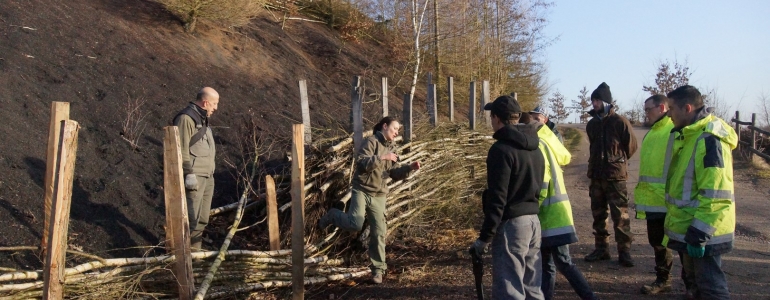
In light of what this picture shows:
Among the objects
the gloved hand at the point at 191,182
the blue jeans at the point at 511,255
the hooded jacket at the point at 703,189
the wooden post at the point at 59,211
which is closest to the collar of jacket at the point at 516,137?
the blue jeans at the point at 511,255

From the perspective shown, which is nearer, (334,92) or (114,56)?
(114,56)

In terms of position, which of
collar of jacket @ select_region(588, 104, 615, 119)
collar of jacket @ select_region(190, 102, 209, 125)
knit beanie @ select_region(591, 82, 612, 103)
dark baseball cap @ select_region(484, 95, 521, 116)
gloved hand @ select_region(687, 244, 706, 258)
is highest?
knit beanie @ select_region(591, 82, 612, 103)

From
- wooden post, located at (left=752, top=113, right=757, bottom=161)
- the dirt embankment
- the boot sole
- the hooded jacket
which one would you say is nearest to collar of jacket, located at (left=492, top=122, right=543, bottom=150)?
the hooded jacket

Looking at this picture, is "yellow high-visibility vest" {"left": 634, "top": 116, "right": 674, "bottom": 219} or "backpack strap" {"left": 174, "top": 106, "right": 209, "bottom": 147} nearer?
"yellow high-visibility vest" {"left": 634, "top": 116, "right": 674, "bottom": 219}

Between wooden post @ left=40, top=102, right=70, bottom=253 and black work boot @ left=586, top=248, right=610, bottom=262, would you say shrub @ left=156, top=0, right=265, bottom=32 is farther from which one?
black work boot @ left=586, top=248, right=610, bottom=262

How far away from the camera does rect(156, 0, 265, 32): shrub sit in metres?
10.9

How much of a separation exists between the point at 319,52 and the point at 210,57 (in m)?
4.51

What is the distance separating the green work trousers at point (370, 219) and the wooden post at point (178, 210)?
4.95ft

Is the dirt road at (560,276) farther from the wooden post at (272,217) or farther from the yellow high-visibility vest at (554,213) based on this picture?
the yellow high-visibility vest at (554,213)

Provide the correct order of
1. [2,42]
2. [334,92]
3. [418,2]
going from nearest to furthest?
[2,42], [334,92], [418,2]

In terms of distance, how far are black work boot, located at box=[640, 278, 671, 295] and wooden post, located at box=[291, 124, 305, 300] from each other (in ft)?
9.32

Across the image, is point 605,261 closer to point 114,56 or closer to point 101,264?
point 101,264

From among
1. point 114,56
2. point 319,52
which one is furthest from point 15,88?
point 319,52

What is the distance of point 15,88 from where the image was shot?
709cm
